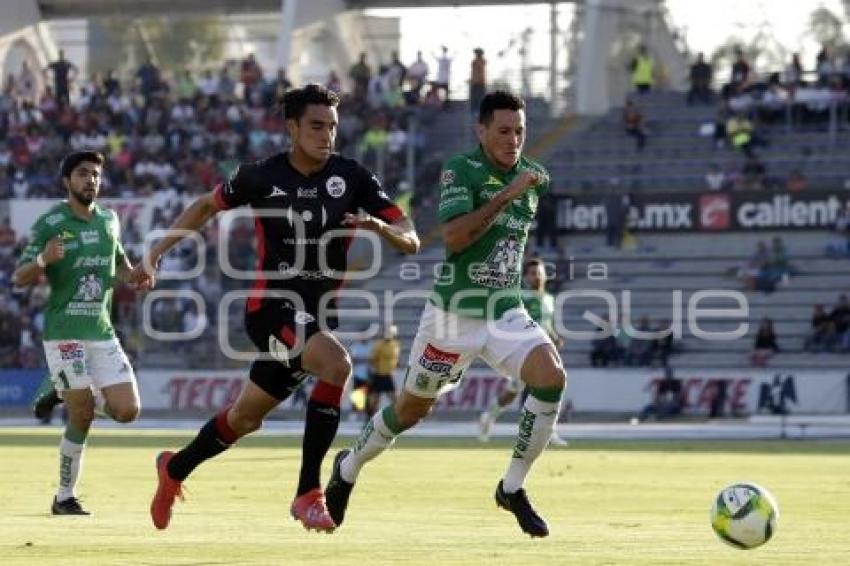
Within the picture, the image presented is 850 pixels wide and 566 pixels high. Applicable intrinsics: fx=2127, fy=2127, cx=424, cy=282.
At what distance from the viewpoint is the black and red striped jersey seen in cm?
1350

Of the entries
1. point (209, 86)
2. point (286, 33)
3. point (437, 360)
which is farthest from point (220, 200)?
point (209, 86)

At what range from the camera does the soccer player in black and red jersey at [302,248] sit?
43.8ft

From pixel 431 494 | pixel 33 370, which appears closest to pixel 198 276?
pixel 33 370

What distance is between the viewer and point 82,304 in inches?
678

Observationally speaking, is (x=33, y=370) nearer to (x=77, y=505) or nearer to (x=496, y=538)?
(x=77, y=505)

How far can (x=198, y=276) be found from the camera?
44.3 meters

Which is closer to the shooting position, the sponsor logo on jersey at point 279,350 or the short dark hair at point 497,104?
the sponsor logo on jersey at point 279,350

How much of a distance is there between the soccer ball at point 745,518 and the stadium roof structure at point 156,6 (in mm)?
42876

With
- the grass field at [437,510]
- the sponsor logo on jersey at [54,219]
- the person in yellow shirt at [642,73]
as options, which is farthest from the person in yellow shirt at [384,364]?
the sponsor logo on jersey at [54,219]

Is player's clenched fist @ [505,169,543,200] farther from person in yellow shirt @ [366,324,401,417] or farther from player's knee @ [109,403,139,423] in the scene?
person in yellow shirt @ [366,324,401,417]

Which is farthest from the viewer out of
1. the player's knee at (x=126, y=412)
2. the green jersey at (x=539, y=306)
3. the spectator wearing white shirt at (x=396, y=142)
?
the spectator wearing white shirt at (x=396, y=142)

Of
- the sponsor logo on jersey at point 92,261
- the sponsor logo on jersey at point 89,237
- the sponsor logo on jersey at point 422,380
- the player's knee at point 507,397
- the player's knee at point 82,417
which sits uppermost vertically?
the sponsor logo on jersey at point 89,237

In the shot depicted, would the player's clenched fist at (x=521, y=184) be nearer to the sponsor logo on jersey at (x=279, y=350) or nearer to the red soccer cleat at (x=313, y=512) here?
the sponsor logo on jersey at (x=279, y=350)

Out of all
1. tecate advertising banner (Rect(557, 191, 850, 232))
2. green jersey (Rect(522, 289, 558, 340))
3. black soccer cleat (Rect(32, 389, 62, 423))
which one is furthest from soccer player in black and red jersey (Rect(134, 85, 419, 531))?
tecate advertising banner (Rect(557, 191, 850, 232))
